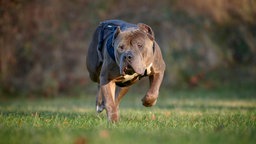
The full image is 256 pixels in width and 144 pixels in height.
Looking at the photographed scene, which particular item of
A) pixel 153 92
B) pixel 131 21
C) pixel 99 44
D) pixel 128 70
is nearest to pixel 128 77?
pixel 153 92

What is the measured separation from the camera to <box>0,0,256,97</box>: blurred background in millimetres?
16581

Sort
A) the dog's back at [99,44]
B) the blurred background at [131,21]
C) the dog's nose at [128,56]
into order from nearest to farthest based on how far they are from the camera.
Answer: the dog's nose at [128,56], the dog's back at [99,44], the blurred background at [131,21]

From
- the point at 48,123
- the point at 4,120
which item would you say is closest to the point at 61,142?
the point at 48,123

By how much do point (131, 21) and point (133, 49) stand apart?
1109 cm

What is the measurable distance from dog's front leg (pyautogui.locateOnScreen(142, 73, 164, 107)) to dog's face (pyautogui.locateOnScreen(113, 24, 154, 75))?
0.39m

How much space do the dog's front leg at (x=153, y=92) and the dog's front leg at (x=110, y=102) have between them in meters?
0.48

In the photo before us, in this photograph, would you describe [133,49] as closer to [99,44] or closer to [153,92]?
[153,92]

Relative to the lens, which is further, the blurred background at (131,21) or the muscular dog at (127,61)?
the blurred background at (131,21)

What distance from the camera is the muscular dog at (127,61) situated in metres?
6.82

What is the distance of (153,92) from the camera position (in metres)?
7.45

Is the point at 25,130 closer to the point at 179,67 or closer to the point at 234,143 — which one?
the point at 234,143

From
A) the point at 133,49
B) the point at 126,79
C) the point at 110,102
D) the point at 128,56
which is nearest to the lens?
the point at 128,56

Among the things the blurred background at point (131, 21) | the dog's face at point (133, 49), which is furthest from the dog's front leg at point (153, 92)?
the blurred background at point (131, 21)

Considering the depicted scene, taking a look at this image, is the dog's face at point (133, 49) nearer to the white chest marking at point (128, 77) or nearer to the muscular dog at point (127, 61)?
the muscular dog at point (127, 61)
